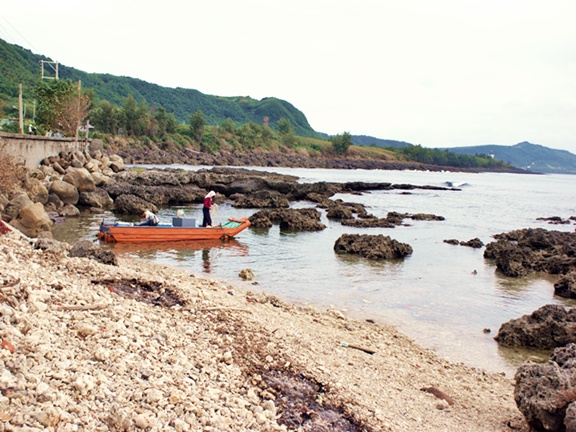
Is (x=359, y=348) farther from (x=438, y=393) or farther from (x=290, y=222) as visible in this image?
(x=290, y=222)

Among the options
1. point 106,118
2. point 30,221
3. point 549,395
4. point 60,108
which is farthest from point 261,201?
point 106,118

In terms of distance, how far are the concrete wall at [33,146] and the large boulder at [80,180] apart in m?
2.37

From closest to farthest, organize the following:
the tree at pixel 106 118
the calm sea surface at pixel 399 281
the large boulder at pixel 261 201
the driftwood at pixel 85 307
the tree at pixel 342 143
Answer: the driftwood at pixel 85 307 → the calm sea surface at pixel 399 281 → the large boulder at pixel 261 201 → the tree at pixel 106 118 → the tree at pixel 342 143

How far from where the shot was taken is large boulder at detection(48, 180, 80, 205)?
1081 inches

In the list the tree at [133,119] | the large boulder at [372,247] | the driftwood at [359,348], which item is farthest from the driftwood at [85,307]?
the tree at [133,119]

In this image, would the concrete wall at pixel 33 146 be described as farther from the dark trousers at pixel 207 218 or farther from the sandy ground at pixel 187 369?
the sandy ground at pixel 187 369

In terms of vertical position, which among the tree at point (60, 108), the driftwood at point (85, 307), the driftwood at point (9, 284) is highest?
the tree at point (60, 108)

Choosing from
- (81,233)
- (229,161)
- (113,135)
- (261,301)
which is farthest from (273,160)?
(261,301)

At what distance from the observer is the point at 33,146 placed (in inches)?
1217

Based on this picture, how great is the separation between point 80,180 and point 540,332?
86.1 ft

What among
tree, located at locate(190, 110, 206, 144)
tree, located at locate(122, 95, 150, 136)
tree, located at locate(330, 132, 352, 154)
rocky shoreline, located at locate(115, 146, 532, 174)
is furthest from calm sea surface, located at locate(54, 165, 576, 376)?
tree, located at locate(330, 132, 352, 154)

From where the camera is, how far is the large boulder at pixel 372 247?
20.5 meters

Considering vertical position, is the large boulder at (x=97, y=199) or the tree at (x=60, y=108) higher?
the tree at (x=60, y=108)

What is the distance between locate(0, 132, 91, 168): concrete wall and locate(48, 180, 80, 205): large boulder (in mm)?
2349
